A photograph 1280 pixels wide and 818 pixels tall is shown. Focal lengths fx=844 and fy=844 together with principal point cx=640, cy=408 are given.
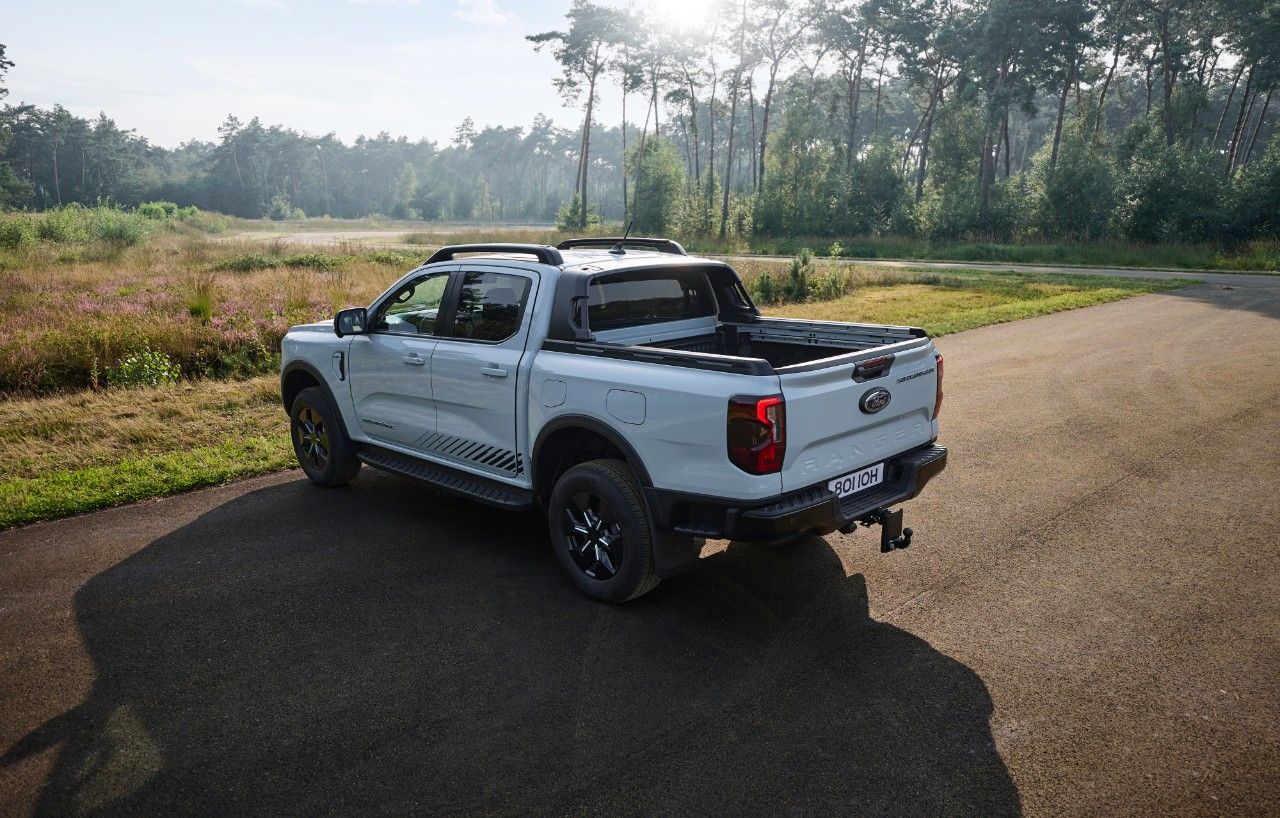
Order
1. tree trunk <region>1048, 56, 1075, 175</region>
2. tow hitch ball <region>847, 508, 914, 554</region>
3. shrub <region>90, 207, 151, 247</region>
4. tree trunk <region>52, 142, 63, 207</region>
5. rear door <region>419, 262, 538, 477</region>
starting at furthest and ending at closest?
tree trunk <region>52, 142, 63, 207</region> → tree trunk <region>1048, 56, 1075, 175</region> → shrub <region>90, 207, 151, 247</region> → rear door <region>419, 262, 538, 477</region> → tow hitch ball <region>847, 508, 914, 554</region>

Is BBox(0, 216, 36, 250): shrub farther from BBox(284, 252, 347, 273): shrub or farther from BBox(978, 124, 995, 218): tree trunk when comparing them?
BBox(978, 124, 995, 218): tree trunk

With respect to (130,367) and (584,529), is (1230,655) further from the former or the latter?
(130,367)

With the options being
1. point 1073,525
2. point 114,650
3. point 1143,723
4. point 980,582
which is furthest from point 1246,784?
point 114,650

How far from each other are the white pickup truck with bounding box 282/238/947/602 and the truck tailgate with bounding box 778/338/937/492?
0.5 inches

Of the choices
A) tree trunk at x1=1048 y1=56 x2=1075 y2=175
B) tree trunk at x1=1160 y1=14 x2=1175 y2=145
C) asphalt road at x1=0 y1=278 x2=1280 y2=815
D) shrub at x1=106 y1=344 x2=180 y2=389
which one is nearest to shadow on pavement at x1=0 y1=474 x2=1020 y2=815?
asphalt road at x1=0 y1=278 x2=1280 y2=815

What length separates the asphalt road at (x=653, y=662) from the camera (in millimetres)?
3145

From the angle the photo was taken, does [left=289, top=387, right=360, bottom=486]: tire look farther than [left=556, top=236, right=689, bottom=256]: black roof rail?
Yes

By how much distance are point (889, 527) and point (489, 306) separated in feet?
9.04

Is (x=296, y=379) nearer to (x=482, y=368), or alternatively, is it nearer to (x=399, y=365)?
(x=399, y=365)

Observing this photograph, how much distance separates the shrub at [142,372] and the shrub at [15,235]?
20.1m

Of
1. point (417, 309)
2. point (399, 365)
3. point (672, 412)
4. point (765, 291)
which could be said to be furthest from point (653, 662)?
point (765, 291)

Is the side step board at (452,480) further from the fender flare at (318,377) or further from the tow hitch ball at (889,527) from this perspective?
the tow hitch ball at (889,527)

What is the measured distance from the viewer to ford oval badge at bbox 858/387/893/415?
435cm

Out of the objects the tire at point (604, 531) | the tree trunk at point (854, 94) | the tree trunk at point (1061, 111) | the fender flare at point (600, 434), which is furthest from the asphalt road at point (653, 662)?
the tree trunk at point (854, 94)
